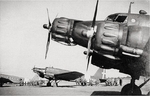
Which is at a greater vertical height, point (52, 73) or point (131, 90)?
point (131, 90)

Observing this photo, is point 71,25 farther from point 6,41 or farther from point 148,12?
point 6,41

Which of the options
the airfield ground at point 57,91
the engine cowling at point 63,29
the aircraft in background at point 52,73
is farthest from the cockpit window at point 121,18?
the aircraft in background at point 52,73

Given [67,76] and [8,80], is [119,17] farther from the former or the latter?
[8,80]

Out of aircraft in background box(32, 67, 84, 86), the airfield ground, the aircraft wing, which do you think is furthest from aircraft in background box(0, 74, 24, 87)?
the airfield ground

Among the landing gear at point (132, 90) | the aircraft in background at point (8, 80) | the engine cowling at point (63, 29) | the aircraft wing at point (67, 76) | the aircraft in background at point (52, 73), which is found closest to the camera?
the engine cowling at point (63, 29)

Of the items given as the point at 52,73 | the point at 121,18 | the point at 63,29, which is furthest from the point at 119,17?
the point at 52,73

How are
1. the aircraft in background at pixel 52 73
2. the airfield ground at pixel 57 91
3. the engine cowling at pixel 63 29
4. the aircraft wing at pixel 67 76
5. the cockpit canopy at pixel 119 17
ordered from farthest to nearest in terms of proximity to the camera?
the aircraft wing at pixel 67 76, the aircraft in background at pixel 52 73, the airfield ground at pixel 57 91, the cockpit canopy at pixel 119 17, the engine cowling at pixel 63 29

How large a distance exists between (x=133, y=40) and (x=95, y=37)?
1.50 meters

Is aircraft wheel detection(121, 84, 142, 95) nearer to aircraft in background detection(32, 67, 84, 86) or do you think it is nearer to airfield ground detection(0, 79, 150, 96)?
airfield ground detection(0, 79, 150, 96)

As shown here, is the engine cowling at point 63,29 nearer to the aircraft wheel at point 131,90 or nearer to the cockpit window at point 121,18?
the cockpit window at point 121,18

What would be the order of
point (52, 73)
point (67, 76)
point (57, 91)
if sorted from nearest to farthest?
point (57, 91) < point (52, 73) < point (67, 76)

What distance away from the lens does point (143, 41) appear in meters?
6.02

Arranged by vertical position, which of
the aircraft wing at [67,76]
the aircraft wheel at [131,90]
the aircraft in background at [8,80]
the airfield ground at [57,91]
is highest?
the aircraft wheel at [131,90]

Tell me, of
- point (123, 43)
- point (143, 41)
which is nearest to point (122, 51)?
point (123, 43)
